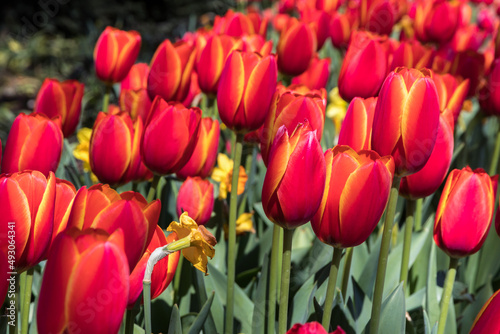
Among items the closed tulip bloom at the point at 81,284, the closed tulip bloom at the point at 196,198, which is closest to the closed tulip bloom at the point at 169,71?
the closed tulip bloom at the point at 196,198

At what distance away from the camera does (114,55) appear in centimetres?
164

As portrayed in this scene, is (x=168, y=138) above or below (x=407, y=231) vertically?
above

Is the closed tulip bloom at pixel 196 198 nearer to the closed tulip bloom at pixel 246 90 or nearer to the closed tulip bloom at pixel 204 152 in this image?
the closed tulip bloom at pixel 204 152

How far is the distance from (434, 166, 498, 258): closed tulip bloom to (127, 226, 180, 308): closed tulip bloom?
1.51 feet

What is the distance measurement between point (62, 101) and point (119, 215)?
2.77 feet

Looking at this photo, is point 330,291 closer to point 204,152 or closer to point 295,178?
point 295,178

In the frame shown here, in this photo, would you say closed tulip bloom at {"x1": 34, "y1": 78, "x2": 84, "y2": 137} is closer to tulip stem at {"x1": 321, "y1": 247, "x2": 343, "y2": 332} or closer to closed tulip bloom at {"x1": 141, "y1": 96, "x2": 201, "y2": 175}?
closed tulip bloom at {"x1": 141, "y1": 96, "x2": 201, "y2": 175}

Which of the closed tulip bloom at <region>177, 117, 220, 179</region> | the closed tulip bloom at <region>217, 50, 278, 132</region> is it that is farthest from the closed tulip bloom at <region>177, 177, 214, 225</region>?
the closed tulip bloom at <region>217, 50, 278, 132</region>

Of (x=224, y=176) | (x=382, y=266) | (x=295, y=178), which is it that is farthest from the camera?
(x=224, y=176)

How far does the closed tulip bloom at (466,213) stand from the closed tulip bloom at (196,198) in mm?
474

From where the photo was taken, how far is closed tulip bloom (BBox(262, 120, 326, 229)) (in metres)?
0.77

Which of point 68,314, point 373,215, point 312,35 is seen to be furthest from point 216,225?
point 68,314

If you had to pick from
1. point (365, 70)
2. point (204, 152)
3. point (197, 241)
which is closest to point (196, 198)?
point (204, 152)

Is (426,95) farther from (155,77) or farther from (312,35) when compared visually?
(312,35)
